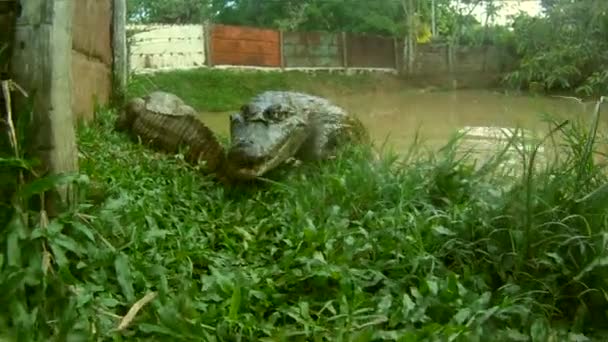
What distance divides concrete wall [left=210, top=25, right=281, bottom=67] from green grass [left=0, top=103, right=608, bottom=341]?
71.7 inches

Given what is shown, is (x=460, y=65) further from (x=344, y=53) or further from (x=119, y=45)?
(x=119, y=45)

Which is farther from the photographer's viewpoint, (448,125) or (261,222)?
(448,125)

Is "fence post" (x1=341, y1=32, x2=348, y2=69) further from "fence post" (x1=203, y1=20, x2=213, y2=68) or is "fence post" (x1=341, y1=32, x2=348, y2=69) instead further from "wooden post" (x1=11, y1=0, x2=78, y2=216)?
"wooden post" (x1=11, y1=0, x2=78, y2=216)

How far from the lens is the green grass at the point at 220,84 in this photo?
4.43m

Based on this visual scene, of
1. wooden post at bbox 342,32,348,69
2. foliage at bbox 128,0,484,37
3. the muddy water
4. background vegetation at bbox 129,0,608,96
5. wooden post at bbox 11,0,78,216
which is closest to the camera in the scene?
wooden post at bbox 11,0,78,216

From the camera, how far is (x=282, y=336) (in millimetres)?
1553

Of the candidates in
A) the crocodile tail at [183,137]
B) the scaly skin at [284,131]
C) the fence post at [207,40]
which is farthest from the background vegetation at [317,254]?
the fence post at [207,40]

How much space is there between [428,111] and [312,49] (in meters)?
0.84

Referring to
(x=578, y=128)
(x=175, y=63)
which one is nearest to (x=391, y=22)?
(x=175, y=63)

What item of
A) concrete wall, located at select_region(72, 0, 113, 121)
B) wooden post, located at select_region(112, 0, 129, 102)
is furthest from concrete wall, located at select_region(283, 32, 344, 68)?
concrete wall, located at select_region(72, 0, 113, 121)

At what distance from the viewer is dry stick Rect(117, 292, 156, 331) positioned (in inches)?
58.6

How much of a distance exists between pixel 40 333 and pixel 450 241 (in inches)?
45.7

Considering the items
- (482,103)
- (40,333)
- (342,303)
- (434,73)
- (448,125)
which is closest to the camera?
(40,333)

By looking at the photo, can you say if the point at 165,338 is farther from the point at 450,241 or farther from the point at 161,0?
the point at 161,0
